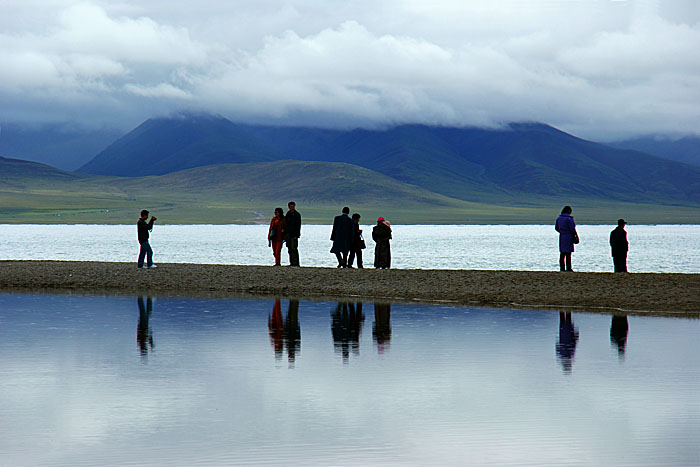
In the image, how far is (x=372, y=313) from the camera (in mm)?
17359

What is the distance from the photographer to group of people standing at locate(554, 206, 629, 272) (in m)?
25.0

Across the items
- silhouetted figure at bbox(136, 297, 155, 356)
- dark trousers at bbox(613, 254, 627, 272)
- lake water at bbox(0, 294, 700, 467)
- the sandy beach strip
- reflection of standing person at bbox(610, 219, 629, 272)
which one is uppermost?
reflection of standing person at bbox(610, 219, 629, 272)

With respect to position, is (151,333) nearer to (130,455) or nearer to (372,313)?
(372,313)

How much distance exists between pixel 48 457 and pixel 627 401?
5461 mm

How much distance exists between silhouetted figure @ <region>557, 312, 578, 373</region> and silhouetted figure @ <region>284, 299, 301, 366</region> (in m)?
3.39

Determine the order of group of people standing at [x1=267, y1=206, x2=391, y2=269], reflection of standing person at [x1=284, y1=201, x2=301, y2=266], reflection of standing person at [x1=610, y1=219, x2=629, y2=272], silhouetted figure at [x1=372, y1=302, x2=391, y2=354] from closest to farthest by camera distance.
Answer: silhouetted figure at [x1=372, y1=302, x2=391, y2=354]
reflection of standing person at [x1=610, y1=219, x2=629, y2=272]
reflection of standing person at [x1=284, y1=201, x2=301, y2=266]
group of people standing at [x1=267, y1=206, x2=391, y2=269]

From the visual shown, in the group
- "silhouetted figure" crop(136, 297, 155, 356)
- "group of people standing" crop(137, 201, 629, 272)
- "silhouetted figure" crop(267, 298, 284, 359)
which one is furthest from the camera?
"group of people standing" crop(137, 201, 629, 272)

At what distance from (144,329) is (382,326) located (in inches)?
150

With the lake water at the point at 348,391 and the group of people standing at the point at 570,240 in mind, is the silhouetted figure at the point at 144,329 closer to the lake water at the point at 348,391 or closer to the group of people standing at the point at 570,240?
the lake water at the point at 348,391

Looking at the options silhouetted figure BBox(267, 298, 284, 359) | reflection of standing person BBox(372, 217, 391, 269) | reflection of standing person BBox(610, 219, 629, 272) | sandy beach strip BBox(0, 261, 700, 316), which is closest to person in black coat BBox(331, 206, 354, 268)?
reflection of standing person BBox(372, 217, 391, 269)

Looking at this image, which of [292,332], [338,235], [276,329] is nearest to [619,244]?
[338,235]

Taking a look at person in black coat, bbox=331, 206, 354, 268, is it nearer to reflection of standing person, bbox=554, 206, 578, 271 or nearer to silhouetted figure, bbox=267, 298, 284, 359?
reflection of standing person, bbox=554, 206, 578, 271

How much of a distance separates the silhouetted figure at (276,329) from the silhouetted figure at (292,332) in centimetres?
8

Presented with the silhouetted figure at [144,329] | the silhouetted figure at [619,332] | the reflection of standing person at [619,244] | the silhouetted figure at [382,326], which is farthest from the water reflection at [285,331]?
the reflection of standing person at [619,244]
